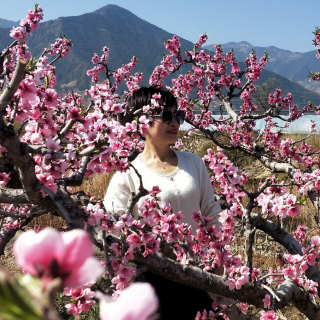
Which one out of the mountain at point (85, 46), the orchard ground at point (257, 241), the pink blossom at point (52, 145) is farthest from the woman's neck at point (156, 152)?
the mountain at point (85, 46)

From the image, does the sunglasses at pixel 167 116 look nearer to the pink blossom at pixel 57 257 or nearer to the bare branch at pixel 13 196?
the bare branch at pixel 13 196

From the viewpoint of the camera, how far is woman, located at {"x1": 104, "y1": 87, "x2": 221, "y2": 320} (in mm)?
2421

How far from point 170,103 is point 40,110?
1338 mm

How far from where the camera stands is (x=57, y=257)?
1.07 feet

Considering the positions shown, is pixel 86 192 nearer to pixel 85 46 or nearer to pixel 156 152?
pixel 156 152

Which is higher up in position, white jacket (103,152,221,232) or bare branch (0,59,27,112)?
bare branch (0,59,27,112)

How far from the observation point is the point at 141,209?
2.24m

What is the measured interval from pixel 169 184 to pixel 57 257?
2239 millimetres

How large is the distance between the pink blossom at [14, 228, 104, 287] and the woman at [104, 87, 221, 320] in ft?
6.42

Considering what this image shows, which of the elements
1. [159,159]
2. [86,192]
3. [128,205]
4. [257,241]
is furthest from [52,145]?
[86,192]

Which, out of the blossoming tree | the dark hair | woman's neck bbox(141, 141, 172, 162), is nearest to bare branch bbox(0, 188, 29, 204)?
the blossoming tree

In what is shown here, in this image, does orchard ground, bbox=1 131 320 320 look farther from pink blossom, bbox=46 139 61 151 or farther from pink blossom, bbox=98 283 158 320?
pink blossom, bbox=98 283 158 320

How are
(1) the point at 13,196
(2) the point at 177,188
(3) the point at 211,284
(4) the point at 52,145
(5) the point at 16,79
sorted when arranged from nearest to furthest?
(5) the point at 16,79
(4) the point at 52,145
(1) the point at 13,196
(3) the point at 211,284
(2) the point at 177,188

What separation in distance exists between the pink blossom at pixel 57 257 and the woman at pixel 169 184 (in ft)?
6.42
